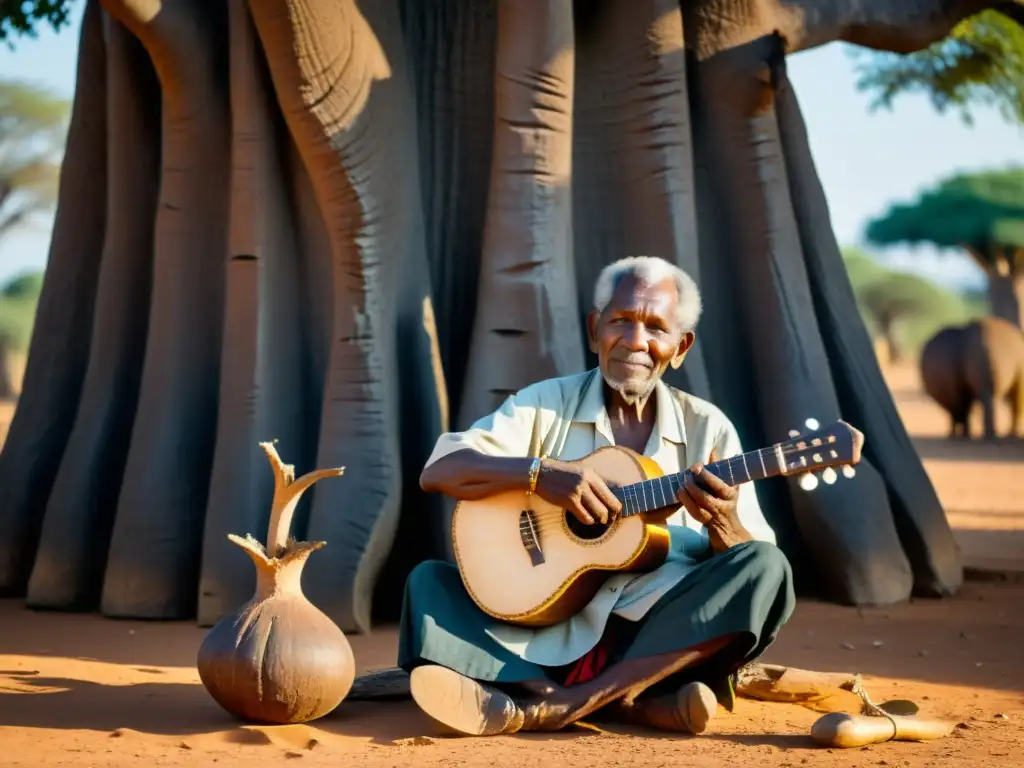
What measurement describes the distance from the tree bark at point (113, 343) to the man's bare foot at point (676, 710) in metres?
3.30

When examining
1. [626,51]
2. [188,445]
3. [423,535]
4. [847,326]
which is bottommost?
[423,535]

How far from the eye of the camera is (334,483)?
19.8 ft

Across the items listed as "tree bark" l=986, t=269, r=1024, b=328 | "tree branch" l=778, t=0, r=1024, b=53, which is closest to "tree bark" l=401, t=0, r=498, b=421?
"tree branch" l=778, t=0, r=1024, b=53

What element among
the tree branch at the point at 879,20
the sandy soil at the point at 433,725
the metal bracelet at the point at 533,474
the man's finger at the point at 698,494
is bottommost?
the sandy soil at the point at 433,725

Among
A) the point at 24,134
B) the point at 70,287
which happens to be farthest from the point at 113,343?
the point at 24,134

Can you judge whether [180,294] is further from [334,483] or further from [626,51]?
[626,51]

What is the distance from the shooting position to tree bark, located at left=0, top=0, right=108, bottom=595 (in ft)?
23.6

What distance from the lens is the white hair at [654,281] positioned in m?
4.39

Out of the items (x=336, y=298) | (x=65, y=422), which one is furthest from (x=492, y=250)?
(x=65, y=422)

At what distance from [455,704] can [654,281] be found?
138 cm

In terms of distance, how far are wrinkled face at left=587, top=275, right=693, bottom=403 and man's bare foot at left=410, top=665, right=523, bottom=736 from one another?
3.30ft

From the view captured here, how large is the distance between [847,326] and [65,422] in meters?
3.96

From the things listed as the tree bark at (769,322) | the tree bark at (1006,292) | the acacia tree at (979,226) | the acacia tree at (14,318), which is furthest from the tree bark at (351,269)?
the tree bark at (1006,292)

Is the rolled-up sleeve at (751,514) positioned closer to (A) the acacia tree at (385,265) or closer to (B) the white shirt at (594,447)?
(B) the white shirt at (594,447)
